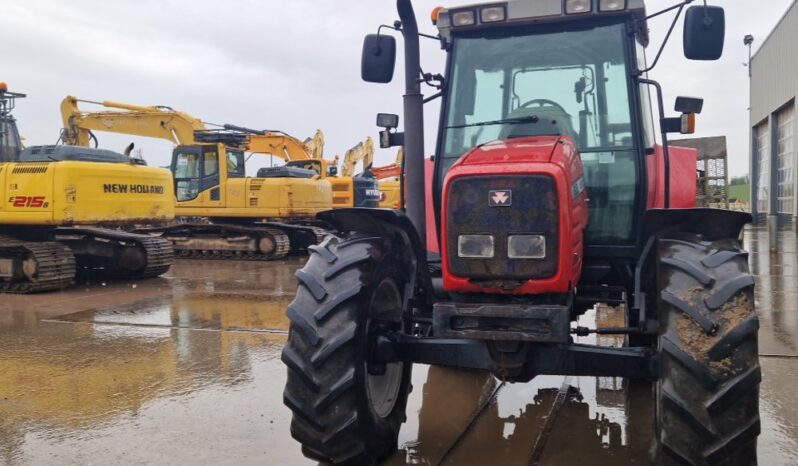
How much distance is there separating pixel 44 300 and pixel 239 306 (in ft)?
9.44

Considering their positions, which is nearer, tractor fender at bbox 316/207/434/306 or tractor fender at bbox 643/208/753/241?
tractor fender at bbox 643/208/753/241

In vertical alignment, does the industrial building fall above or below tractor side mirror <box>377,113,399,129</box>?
above

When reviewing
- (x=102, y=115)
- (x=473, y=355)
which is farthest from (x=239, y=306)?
(x=102, y=115)

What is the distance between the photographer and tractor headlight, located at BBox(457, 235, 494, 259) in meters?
3.37

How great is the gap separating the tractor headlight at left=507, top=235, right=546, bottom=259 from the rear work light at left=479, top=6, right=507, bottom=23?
1.70 m

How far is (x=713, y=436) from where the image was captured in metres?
2.92

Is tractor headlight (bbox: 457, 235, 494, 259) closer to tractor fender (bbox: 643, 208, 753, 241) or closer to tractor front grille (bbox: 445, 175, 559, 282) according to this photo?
tractor front grille (bbox: 445, 175, 559, 282)

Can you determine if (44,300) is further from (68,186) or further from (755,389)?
(755,389)

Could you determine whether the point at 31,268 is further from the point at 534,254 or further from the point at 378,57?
the point at 534,254

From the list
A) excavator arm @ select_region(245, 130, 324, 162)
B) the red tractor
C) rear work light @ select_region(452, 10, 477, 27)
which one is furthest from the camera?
excavator arm @ select_region(245, 130, 324, 162)

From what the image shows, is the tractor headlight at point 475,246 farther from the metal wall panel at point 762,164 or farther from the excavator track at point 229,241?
the metal wall panel at point 762,164

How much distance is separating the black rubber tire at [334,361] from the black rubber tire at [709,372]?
1401mm

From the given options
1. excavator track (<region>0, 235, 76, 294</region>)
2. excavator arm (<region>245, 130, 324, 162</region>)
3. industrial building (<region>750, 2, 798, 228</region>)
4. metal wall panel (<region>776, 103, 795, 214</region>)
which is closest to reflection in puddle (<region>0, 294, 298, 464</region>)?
excavator track (<region>0, 235, 76, 294</region>)

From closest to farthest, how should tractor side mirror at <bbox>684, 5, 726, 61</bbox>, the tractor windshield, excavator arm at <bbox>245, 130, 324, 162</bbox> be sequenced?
tractor side mirror at <bbox>684, 5, 726, 61</bbox> < the tractor windshield < excavator arm at <bbox>245, 130, 324, 162</bbox>
